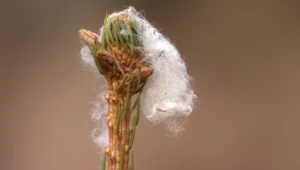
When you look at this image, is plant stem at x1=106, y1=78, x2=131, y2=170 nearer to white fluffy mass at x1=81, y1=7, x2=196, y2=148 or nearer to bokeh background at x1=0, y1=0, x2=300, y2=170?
white fluffy mass at x1=81, y1=7, x2=196, y2=148

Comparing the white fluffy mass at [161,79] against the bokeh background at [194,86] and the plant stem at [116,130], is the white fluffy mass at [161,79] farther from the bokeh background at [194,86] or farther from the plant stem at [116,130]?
the bokeh background at [194,86]

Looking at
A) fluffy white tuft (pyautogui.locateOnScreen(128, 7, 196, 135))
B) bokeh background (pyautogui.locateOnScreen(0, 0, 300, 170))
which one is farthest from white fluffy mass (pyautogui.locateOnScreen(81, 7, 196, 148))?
bokeh background (pyautogui.locateOnScreen(0, 0, 300, 170))

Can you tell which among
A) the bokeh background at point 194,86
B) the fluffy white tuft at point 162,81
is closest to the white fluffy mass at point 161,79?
the fluffy white tuft at point 162,81

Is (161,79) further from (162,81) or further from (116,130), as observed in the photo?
(116,130)

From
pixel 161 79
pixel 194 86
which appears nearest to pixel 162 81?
pixel 161 79
